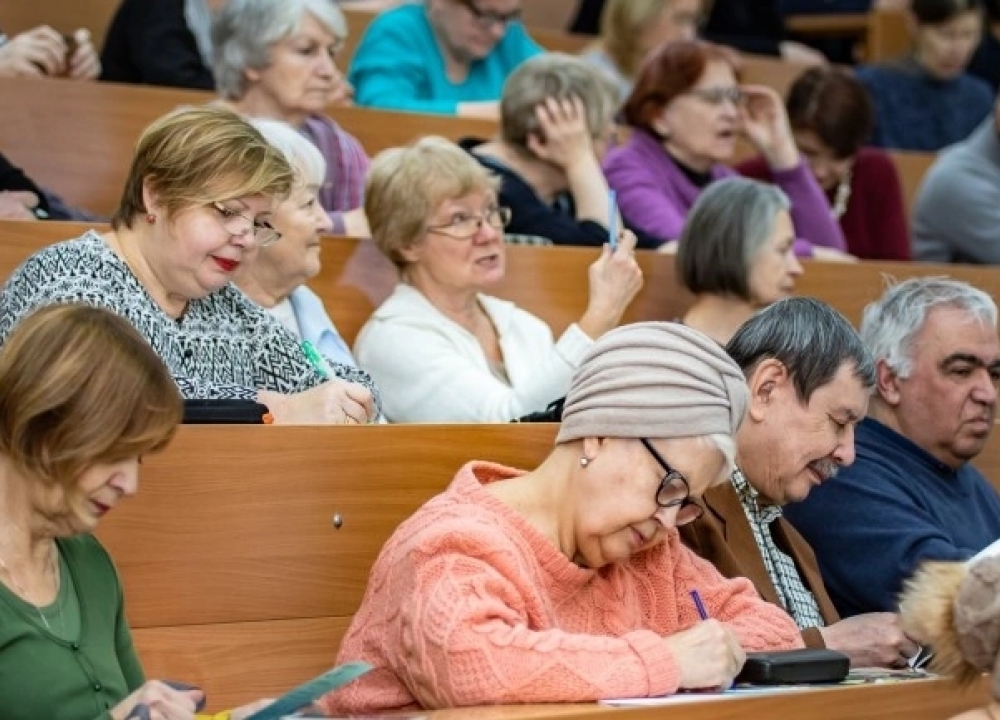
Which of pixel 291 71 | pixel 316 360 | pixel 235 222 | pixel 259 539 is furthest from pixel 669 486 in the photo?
pixel 291 71

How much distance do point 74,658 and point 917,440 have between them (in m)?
1.65

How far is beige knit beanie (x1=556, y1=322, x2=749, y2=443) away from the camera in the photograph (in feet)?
7.62

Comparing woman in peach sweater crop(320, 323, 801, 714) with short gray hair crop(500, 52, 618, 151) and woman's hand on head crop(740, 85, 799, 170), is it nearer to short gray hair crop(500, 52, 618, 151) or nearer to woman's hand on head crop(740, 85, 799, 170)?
short gray hair crop(500, 52, 618, 151)

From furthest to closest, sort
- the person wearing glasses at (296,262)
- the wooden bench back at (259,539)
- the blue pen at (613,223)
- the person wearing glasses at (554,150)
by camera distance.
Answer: the person wearing glasses at (554,150) < the blue pen at (613,223) < the person wearing glasses at (296,262) < the wooden bench back at (259,539)

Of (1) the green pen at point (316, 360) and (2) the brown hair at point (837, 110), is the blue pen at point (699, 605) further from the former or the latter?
(2) the brown hair at point (837, 110)

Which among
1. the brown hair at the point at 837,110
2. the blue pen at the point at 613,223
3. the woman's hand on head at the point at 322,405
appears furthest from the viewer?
the brown hair at the point at 837,110

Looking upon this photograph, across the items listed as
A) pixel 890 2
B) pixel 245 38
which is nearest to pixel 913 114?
pixel 890 2

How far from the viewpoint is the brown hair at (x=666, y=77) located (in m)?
4.61

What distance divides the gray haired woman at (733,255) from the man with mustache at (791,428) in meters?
0.91

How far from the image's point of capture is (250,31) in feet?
13.5

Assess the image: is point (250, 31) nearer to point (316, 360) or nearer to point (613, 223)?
point (613, 223)

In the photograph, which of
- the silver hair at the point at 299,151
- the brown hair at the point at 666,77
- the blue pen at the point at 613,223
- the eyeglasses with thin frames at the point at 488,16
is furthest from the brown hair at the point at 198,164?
the eyeglasses with thin frames at the point at 488,16

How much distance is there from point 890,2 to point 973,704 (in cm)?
496

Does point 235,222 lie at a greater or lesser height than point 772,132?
greater
